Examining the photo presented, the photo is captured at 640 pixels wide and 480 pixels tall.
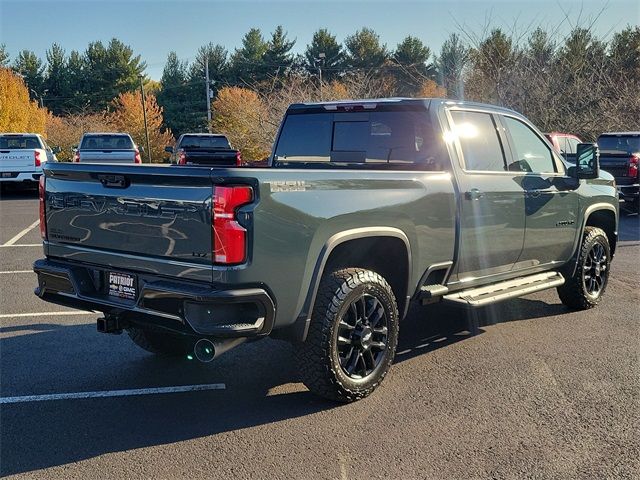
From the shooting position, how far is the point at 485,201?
5.13 metres

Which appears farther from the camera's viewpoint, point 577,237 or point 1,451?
point 577,237

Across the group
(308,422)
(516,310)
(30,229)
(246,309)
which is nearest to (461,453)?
(308,422)

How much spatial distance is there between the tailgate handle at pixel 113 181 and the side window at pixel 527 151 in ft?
10.9

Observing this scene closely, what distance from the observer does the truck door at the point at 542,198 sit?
569cm

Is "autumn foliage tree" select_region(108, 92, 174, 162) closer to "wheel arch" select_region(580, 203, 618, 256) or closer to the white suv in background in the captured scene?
the white suv in background

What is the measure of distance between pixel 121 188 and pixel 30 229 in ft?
30.3

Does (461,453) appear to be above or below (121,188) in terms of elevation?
below

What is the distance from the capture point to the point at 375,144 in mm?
5336

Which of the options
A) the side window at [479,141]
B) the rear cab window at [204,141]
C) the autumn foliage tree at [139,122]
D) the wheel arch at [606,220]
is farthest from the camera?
the autumn foliage tree at [139,122]

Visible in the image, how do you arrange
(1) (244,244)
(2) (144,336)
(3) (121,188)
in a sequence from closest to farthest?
(1) (244,244) → (3) (121,188) → (2) (144,336)

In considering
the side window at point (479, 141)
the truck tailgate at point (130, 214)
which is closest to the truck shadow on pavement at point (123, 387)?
the truck tailgate at point (130, 214)

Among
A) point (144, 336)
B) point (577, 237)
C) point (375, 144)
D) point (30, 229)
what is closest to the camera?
point (144, 336)

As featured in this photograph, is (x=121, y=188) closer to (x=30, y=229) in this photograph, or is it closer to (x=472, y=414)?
(x=472, y=414)

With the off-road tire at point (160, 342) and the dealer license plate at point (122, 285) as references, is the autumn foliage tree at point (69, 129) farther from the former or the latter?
the dealer license plate at point (122, 285)
